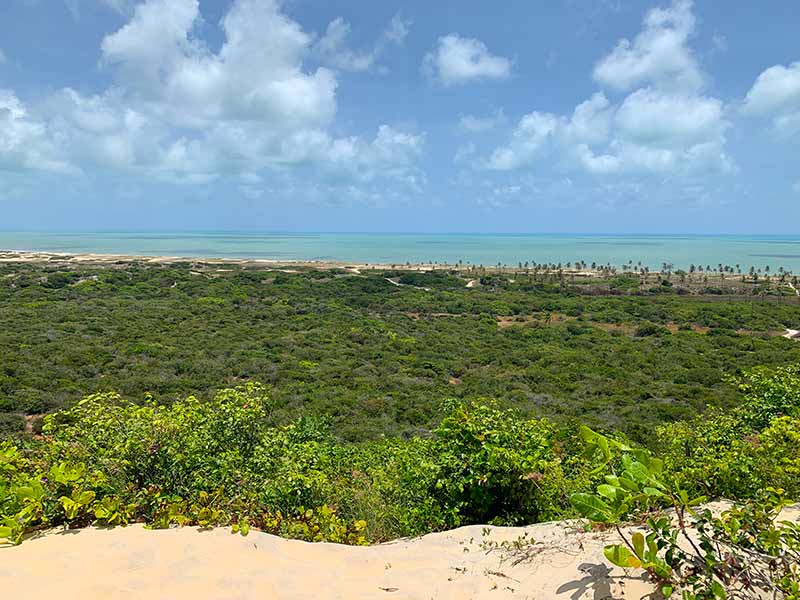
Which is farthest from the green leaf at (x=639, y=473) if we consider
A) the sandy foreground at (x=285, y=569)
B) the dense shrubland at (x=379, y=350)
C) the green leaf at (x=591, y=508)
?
the dense shrubland at (x=379, y=350)

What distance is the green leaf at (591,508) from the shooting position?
3180mm

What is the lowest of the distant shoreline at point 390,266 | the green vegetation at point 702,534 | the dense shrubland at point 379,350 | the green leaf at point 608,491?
the dense shrubland at point 379,350

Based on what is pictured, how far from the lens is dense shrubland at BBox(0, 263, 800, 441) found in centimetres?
1734

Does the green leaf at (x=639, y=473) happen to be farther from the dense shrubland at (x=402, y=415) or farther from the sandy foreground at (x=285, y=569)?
the sandy foreground at (x=285, y=569)

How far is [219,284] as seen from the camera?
4844 cm

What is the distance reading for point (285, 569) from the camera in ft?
13.3

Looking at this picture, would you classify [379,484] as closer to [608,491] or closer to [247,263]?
[608,491]

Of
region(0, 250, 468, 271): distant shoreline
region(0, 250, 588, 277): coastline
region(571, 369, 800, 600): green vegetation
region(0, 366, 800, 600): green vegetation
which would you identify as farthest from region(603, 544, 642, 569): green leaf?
region(0, 250, 468, 271): distant shoreline

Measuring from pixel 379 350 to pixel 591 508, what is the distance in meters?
23.1

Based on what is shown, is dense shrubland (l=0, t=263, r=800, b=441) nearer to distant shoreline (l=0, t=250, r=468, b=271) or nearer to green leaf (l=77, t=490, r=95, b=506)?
green leaf (l=77, t=490, r=95, b=506)

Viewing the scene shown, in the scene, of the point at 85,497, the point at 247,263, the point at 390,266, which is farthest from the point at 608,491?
the point at 247,263

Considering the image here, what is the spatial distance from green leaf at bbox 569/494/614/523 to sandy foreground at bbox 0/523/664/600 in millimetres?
636

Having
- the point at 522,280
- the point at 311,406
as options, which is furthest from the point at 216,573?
the point at 522,280

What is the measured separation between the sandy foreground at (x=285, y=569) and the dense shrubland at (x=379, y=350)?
404 cm
